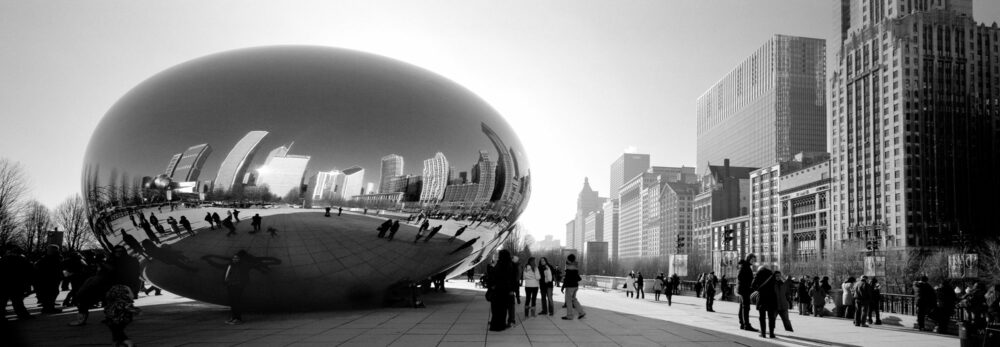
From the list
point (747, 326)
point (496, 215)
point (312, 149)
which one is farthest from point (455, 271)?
point (747, 326)

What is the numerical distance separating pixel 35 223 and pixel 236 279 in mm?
61486

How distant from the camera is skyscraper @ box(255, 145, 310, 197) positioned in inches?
451

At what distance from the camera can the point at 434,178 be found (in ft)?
42.1

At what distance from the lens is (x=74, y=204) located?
211 ft

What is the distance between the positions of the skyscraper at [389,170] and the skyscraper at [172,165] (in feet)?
12.1

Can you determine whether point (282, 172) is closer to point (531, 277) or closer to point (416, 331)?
point (416, 331)

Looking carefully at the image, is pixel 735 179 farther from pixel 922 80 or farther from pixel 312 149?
pixel 312 149

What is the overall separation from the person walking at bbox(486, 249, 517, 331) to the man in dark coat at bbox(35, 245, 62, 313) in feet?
32.7

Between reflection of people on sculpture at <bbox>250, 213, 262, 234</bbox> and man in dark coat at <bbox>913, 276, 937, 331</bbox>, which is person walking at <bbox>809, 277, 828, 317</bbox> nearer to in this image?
man in dark coat at <bbox>913, 276, 937, 331</bbox>

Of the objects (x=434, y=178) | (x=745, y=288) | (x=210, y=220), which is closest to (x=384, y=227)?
(x=434, y=178)

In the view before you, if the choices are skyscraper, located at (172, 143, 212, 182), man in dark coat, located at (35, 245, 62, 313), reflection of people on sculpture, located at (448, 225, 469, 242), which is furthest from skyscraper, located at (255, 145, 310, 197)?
man in dark coat, located at (35, 245, 62, 313)

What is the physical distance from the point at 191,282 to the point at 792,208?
137963 millimetres

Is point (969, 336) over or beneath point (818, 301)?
over

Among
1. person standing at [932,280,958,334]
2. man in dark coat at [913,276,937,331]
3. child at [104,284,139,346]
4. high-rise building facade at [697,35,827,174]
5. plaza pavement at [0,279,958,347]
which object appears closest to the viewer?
child at [104,284,139,346]
